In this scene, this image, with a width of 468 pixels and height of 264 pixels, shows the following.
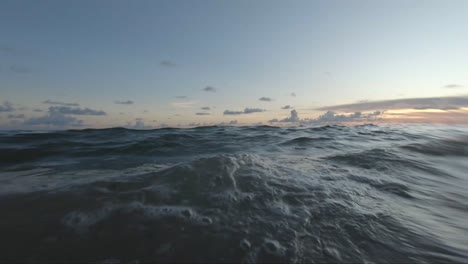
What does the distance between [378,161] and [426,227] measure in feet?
15.2

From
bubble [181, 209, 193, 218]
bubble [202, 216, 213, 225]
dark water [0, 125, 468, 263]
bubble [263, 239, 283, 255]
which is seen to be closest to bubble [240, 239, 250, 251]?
dark water [0, 125, 468, 263]

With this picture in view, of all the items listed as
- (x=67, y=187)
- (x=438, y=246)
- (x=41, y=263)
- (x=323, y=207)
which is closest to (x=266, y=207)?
(x=323, y=207)

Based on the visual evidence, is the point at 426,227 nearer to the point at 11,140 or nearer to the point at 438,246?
the point at 438,246

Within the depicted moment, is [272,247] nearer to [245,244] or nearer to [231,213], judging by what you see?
[245,244]

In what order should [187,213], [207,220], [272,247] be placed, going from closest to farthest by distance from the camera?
[272,247] → [207,220] → [187,213]

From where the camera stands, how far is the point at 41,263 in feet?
7.77

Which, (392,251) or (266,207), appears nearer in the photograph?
(392,251)

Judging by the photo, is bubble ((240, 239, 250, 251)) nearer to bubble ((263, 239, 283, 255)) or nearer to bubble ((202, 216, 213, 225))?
bubble ((263, 239, 283, 255))

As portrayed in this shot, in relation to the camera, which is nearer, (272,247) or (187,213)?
(272,247)

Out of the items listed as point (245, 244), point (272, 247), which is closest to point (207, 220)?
point (245, 244)

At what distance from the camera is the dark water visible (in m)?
2.66

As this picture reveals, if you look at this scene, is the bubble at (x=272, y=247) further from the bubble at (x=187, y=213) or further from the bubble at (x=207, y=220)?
the bubble at (x=187, y=213)

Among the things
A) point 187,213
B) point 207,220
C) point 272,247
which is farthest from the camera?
point 187,213

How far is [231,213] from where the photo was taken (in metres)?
3.56
